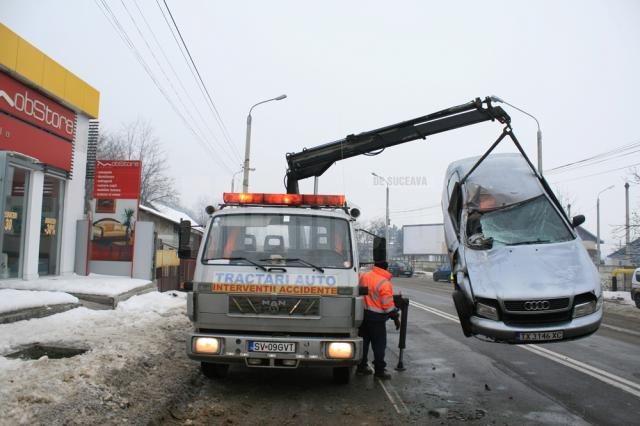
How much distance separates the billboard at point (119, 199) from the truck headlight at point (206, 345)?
10.2 m

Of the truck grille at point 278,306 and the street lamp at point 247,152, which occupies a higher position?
the street lamp at point 247,152

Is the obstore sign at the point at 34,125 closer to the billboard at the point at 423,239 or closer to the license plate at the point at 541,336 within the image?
the license plate at the point at 541,336

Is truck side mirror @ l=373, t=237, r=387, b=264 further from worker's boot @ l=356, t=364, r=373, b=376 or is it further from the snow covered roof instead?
the snow covered roof

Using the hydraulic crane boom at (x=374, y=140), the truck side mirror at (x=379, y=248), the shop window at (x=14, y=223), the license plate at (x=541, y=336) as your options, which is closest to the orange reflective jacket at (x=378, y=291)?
the truck side mirror at (x=379, y=248)

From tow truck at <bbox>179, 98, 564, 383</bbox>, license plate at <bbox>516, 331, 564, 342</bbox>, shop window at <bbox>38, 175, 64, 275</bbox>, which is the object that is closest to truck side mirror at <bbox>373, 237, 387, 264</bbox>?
tow truck at <bbox>179, 98, 564, 383</bbox>

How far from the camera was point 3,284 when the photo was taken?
10.4 m

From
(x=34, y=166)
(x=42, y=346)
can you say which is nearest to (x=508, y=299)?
(x=42, y=346)

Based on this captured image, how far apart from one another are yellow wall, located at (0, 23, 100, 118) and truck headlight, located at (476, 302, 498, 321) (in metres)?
10.8

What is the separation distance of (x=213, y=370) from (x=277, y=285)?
1651 mm

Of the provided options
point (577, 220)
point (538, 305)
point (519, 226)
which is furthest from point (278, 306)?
point (577, 220)

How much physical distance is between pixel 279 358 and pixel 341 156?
501 cm

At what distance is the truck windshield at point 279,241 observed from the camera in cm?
555

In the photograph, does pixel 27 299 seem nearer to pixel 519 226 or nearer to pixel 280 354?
pixel 280 354

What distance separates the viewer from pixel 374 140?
8.99 metres
